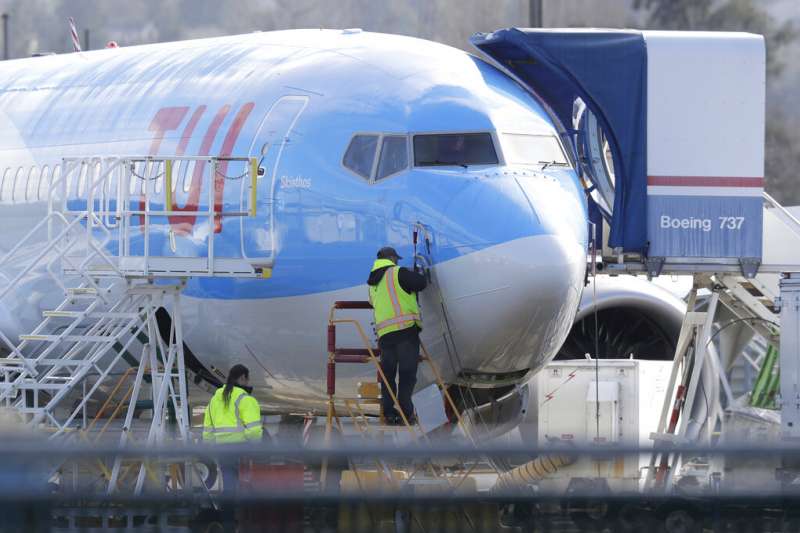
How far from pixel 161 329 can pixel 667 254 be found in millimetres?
4490

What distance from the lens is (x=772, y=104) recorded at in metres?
39.2

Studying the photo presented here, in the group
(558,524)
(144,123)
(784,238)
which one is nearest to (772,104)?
(784,238)

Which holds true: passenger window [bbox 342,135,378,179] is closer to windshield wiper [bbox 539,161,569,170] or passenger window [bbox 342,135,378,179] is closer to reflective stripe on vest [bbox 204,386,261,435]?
windshield wiper [bbox 539,161,569,170]

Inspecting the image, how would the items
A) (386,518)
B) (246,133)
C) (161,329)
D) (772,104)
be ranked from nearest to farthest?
1. (386,518)
2. (246,133)
3. (161,329)
4. (772,104)

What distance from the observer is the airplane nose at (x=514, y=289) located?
39.7ft

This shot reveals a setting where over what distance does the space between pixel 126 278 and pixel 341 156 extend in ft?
6.59

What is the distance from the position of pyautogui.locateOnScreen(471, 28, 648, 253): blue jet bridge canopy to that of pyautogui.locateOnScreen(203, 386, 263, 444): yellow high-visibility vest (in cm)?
402

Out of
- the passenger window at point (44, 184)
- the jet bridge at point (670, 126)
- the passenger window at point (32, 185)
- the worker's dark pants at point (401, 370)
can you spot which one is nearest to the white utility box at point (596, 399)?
the jet bridge at point (670, 126)

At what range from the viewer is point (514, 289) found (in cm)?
1215

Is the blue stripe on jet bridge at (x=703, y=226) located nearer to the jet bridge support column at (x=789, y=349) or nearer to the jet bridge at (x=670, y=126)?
the jet bridge at (x=670, y=126)

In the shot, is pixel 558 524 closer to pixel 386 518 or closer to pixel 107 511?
pixel 386 518

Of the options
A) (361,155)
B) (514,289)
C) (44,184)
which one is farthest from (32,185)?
(514,289)

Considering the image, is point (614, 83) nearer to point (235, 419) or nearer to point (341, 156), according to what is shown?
point (341, 156)

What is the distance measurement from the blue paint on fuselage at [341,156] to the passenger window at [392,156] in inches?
2.7
